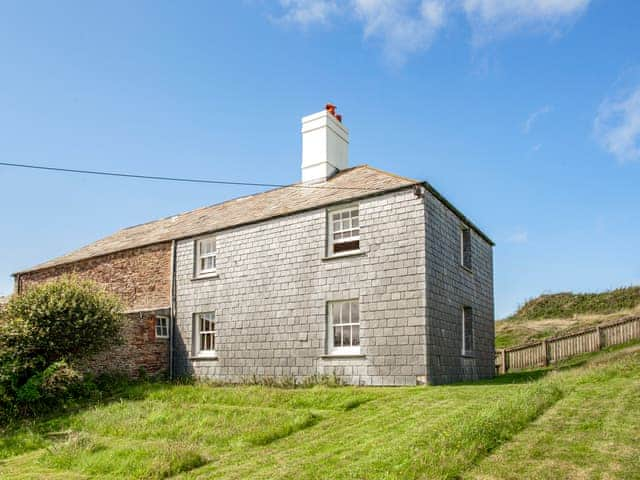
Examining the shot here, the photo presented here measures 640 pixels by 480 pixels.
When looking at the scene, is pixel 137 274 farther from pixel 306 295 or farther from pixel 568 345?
pixel 568 345

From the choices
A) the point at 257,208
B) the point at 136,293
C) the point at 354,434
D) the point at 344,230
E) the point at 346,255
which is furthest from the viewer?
the point at 136,293

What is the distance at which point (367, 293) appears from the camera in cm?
1571

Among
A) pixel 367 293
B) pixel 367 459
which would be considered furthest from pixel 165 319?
pixel 367 459

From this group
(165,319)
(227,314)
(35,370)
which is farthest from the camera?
(165,319)

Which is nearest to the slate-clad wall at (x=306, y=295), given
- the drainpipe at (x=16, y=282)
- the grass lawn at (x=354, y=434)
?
the grass lawn at (x=354, y=434)

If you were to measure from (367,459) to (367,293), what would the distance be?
782 centimetres

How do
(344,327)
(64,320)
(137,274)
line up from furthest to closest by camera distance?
(137,274) < (64,320) < (344,327)

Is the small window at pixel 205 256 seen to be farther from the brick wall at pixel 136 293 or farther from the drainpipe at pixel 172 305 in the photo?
the brick wall at pixel 136 293

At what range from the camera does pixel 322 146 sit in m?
19.5

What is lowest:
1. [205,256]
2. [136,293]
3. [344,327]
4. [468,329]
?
[468,329]

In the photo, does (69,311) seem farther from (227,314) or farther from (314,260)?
(314,260)

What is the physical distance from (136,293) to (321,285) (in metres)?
8.91

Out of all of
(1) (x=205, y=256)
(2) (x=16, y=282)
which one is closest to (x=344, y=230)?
(1) (x=205, y=256)

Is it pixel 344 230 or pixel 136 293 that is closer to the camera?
pixel 344 230
